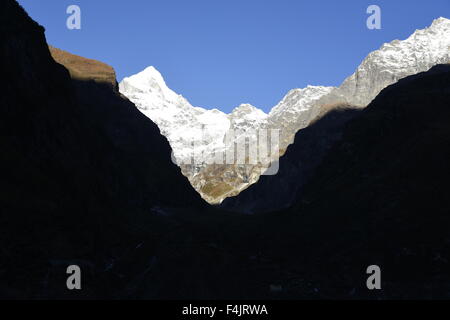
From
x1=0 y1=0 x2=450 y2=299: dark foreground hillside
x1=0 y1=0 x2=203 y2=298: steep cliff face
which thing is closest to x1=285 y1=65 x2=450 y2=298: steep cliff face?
x1=0 y1=0 x2=450 y2=299: dark foreground hillside

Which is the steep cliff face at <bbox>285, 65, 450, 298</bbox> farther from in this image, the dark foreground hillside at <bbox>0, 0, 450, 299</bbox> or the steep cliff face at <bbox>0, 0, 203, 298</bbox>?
the steep cliff face at <bbox>0, 0, 203, 298</bbox>

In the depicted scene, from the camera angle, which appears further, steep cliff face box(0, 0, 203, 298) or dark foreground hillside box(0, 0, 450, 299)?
dark foreground hillside box(0, 0, 450, 299)

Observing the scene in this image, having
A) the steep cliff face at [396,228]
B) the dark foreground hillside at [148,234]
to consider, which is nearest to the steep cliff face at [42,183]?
the dark foreground hillside at [148,234]

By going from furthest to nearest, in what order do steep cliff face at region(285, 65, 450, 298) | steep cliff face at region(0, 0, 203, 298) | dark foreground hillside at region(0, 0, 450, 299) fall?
steep cliff face at region(285, 65, 450, 298)
dark foreground hillside at region(0, 0, 450, 299)
steep cliff face at region(0, 0, 203, 298)

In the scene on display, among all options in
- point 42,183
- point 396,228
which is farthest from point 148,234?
point 396,228

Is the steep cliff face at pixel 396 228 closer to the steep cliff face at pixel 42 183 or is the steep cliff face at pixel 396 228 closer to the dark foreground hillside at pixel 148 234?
the dark foreground hillside at pixel 148 234

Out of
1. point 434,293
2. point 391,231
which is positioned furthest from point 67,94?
point 434,293

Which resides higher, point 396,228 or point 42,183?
point 42,183

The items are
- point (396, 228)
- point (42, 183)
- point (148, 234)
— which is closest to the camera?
point (42, 183)

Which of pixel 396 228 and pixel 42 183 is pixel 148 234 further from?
pixel 396 228

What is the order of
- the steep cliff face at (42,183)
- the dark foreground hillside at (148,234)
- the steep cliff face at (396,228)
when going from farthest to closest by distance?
the steep cliff face at (396,228)
the dark foreground hillside at (148,234)
the steep cliff face at (42,183)

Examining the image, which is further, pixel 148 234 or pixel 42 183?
pixel 148 234

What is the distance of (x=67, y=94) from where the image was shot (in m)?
182

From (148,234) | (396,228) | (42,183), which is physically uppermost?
(42,183)
